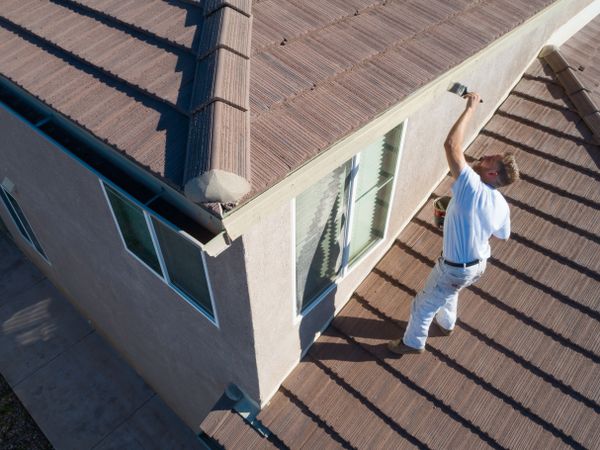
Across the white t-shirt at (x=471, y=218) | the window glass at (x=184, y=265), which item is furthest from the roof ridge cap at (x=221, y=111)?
the white t-shirt at (x=471, y=218)

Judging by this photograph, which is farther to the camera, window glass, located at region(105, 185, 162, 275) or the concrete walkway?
the concrete walkway

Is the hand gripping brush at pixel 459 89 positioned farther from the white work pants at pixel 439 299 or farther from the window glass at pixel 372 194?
the white work pants at pixel 439 299

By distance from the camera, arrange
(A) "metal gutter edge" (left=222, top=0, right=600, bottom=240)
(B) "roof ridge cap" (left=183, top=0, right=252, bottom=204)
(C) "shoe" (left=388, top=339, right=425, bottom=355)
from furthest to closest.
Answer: (C) "shoe" (left=388, top=339, right=425, bottom=355) → (A) "metal gutter edge" (left=222, top=0, right=600, bottom=240) → (B) "roof ridge cap" (left=183, top=0, right=252, bottom=204)

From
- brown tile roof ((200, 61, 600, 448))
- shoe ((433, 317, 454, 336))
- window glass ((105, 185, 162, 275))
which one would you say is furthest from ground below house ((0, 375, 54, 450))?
shoe ((433, 317, 454, 336))

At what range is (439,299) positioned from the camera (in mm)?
3877

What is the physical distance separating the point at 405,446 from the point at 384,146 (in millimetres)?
2528

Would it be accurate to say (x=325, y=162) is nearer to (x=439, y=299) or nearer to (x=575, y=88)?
(x=439, y=299)

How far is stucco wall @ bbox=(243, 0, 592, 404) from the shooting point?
10.2ft

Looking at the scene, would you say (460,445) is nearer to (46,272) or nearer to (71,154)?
(71,154)

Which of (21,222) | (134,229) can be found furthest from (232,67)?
(21,222)

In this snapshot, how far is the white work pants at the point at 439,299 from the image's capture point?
373cm

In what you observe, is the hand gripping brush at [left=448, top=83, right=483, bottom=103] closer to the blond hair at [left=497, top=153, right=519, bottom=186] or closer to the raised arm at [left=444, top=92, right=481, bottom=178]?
the raised arm at [left=444, top=92, right=481, bottom=178]

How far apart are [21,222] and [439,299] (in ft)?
24.3

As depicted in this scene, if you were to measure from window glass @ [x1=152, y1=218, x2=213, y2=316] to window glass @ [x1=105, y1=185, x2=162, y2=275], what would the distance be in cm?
23
